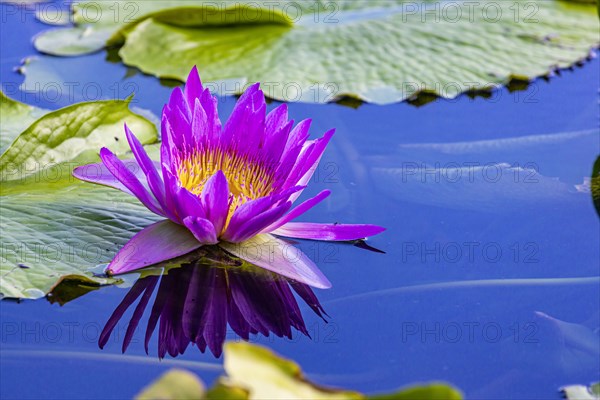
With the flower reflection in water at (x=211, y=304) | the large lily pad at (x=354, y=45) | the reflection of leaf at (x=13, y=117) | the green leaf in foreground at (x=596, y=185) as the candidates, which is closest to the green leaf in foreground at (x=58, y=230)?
the flower reflection in water at (x=211, y=304)

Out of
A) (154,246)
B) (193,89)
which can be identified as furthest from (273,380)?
(193,89)

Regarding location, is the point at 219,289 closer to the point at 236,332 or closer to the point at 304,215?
the point at 236,332

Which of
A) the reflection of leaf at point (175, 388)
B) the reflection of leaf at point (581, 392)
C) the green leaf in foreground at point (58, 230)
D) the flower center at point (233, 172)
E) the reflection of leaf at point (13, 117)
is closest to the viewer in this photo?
the reflection of leaf at point (175, 388)

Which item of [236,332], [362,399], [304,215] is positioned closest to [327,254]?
[304,215]

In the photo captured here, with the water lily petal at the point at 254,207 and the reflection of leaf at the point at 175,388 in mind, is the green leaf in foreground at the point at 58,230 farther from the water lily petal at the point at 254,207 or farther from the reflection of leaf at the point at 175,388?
the reflection of leaf at the point at 175,388

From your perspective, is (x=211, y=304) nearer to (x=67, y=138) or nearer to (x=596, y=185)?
(x=67, y=138)
